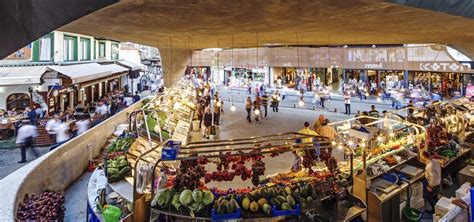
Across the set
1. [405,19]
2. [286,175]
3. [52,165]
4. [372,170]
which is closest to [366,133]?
[372,170]

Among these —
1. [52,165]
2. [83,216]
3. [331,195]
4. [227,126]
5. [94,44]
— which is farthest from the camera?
[94,44]

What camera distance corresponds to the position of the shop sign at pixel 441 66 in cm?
2218

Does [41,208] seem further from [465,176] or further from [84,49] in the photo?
[84,49]

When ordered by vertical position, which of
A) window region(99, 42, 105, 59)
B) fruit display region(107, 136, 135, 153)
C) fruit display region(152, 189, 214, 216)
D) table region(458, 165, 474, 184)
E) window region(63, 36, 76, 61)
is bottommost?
table region(458, 165, 474, 184)

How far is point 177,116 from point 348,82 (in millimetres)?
23078

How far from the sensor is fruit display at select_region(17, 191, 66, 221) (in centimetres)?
520

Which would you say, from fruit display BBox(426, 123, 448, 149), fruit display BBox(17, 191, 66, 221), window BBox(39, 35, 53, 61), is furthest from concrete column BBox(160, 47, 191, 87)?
fruit display BBox(17, 191, 66, 221)

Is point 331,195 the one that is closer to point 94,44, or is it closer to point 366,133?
point 366,133

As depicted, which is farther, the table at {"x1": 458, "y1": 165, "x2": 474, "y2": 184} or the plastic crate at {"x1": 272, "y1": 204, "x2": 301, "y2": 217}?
the table at {"x1": 458, "y1": 165, "x2": 474, "y2": 184}

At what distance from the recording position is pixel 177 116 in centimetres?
1445

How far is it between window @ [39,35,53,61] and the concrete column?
682 centimetres

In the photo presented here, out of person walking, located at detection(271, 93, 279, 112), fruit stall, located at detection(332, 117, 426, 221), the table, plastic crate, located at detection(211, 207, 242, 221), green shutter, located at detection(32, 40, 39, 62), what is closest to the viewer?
plastic crate, located at detection(211, 207, 242, 221)

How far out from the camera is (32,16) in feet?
16.1

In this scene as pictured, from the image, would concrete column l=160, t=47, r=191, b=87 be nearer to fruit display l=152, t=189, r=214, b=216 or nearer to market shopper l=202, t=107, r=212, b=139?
market shopper l=202, t=107, r=212, b=139
